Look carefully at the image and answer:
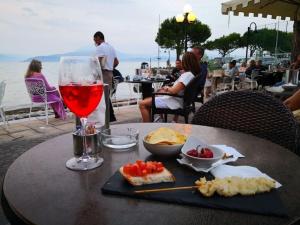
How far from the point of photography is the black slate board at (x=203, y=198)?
21.8 inches

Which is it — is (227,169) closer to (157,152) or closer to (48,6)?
(157,152)

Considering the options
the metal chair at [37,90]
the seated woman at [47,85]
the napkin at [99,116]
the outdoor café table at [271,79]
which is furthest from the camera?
the outdoor café table at [271,79]

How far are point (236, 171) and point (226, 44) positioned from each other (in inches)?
1477

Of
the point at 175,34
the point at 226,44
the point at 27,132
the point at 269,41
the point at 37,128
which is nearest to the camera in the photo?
the point at 27,132

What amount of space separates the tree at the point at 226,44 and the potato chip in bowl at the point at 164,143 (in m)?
35.8

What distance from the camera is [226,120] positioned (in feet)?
5.13

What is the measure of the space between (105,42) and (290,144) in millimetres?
5386

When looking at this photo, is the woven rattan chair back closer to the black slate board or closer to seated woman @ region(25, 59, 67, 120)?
seated woman @ region(25, 59, 67, 120)

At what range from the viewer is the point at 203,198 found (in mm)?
591

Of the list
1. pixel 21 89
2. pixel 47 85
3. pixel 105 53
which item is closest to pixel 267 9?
pixel 105 53

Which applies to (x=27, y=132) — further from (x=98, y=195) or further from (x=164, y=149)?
(x=98, y=195)

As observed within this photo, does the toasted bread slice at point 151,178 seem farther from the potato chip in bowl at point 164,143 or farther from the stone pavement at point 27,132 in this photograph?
the stone pavement at point 27,132

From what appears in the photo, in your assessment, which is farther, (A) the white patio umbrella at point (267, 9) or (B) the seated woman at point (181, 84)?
(A) the white patio umbrella at point (267, 9)

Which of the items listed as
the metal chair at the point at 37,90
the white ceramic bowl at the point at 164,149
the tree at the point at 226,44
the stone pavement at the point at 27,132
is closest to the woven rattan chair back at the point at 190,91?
the stone pavement at the point at 27,132
